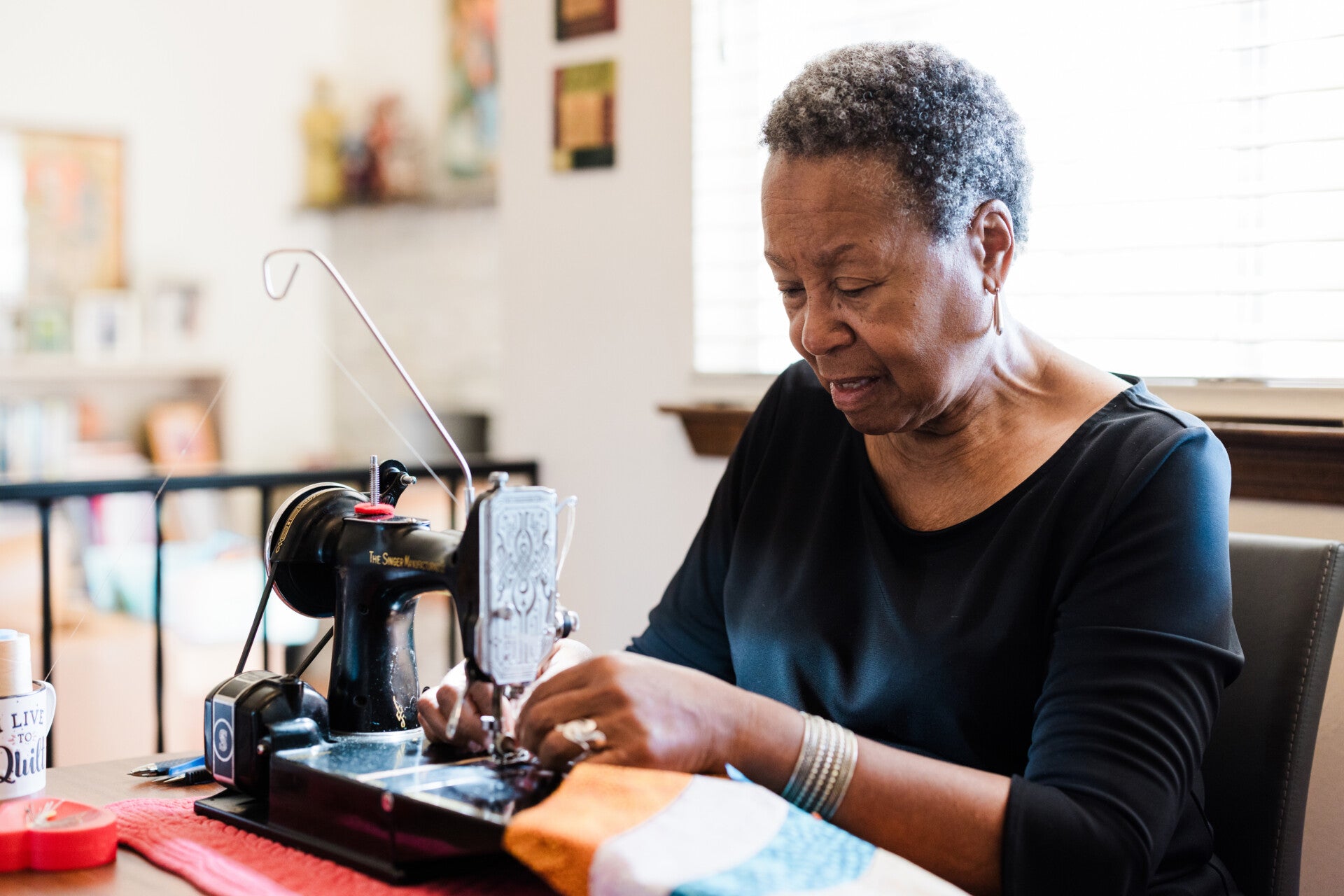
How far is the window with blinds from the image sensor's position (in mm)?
1677

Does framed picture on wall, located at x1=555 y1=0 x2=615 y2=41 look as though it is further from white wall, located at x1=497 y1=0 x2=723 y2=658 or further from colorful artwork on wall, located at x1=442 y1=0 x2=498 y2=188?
colorful artwork on wall, located at x1=442 y1=0 x2=498 y2=188

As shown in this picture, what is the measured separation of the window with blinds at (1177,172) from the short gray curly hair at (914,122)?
53 cm

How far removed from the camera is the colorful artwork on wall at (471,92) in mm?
5008

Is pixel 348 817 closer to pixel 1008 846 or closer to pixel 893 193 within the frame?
pixel 1008 846

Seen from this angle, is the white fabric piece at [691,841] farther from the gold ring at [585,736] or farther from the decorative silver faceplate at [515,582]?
the decorative silver faceplate at [515,582]

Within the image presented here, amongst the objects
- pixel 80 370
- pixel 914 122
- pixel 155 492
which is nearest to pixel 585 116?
pixel 155 492

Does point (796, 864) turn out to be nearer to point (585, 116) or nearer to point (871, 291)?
point (871, 291)

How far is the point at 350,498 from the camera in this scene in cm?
118

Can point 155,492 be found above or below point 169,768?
above

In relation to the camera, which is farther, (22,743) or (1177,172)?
(1177,172)

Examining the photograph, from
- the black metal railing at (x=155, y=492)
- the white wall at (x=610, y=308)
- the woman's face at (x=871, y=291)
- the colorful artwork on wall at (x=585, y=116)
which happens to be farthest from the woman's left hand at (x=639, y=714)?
the colorful artwork on wall at (x=585, y=116)

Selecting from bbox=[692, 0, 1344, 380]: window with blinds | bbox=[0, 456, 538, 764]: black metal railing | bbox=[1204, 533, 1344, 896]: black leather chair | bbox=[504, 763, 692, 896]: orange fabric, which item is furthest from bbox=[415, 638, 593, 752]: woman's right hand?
bbox=[692, 0, 1344, 380]: window with blinds

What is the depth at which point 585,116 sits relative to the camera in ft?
8.33

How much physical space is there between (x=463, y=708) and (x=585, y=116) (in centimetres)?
175
